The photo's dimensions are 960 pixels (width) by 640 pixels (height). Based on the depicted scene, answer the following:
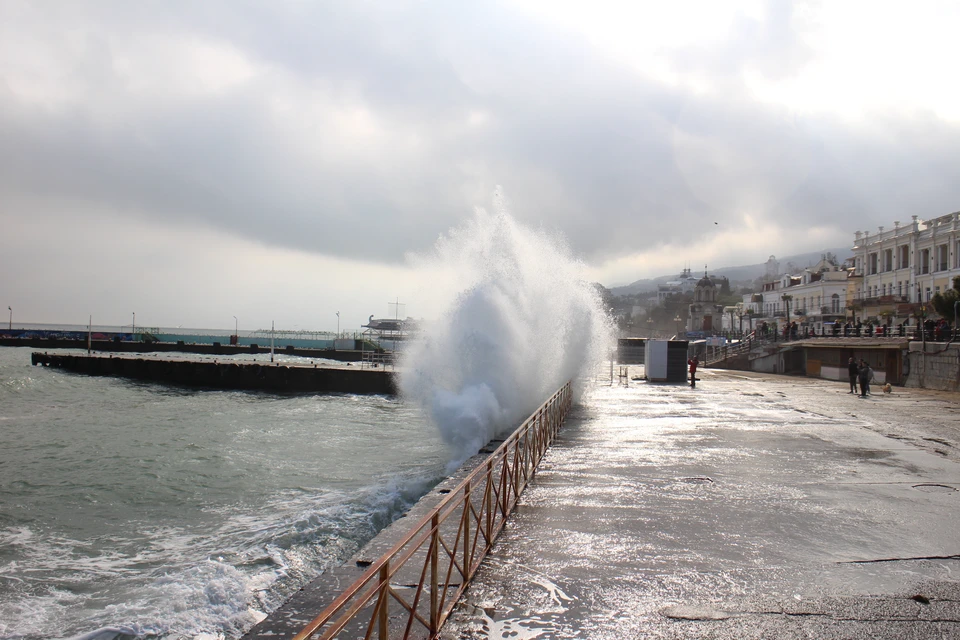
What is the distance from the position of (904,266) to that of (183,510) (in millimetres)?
58605

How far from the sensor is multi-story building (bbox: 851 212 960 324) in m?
47.6

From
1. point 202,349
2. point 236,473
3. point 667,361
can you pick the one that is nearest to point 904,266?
point 667,361

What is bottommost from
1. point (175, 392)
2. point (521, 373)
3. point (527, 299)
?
point (175, 392)

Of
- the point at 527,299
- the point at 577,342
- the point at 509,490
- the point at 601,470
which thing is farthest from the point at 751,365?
the point at 509,490

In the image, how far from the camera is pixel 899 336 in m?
36.1

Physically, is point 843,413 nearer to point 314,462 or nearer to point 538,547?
point 314,462

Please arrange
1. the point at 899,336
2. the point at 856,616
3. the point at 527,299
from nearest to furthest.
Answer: the point at 856,616
the point at 527,299
the point at 899,336

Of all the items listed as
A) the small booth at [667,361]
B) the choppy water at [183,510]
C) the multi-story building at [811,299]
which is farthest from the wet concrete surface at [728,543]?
the multi-story building at [811,299]

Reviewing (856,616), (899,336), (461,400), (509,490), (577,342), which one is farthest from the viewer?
(899,336)

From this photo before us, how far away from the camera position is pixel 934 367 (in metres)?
31.2

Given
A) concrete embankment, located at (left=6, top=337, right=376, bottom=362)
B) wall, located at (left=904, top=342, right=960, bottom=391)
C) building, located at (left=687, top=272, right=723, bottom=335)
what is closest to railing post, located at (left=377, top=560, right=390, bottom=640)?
wall, located at (left=904, top=342, right=960, bottom=391)

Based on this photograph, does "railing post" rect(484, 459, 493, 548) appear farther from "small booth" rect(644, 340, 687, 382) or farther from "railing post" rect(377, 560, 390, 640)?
"small booth" rect(644, 340, 687, 382)

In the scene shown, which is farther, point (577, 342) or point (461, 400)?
point (577, 342)

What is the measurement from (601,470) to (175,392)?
33.2 m
